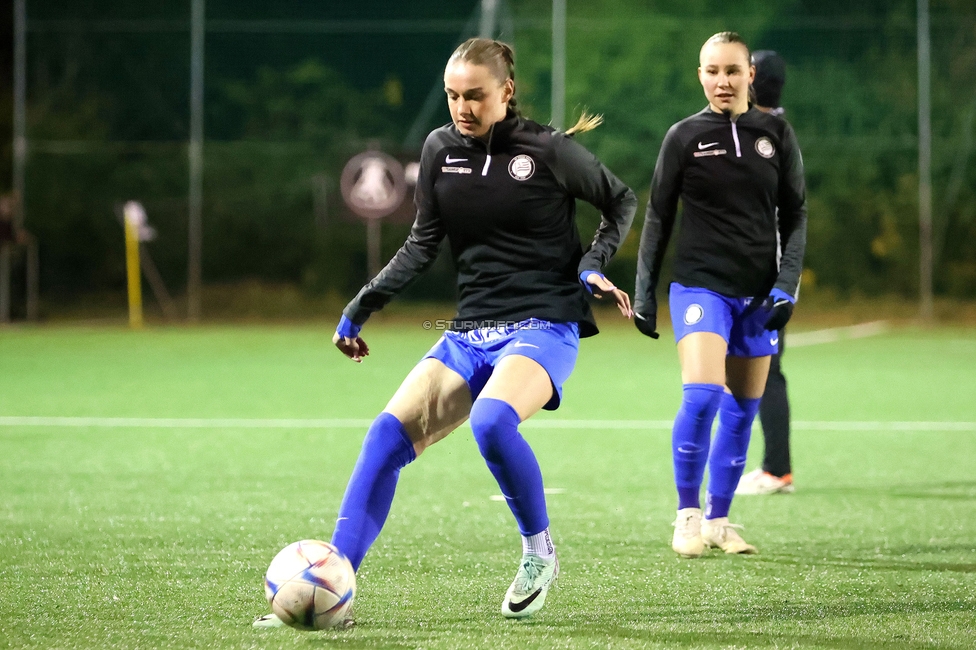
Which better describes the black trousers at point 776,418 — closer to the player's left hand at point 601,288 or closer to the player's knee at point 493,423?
the player's left hand at point 601,288

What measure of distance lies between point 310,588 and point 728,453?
2096mm

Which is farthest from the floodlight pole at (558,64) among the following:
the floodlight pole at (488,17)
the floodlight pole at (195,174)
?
the floodlight pole at (195,174)

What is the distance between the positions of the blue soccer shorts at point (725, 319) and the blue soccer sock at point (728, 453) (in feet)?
0.74

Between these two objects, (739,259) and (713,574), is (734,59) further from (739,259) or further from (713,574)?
(713,574)

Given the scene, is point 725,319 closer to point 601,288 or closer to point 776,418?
point 601,288

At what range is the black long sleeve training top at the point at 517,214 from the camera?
4191 millimetres

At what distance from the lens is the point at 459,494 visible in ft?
21.6

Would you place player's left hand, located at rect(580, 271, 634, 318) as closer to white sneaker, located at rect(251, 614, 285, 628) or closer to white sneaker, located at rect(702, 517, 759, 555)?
white sneaker, located at rect(251, 614, 285, 628)

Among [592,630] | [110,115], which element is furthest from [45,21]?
[592,630]

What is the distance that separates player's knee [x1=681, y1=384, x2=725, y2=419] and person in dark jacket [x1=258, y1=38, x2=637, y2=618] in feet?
2.90

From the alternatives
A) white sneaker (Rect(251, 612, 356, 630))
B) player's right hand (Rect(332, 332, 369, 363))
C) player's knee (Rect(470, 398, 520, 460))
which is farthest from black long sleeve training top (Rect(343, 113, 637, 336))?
white sneaker (Rect(251, 612, 356, 630))

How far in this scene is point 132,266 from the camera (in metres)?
19.5

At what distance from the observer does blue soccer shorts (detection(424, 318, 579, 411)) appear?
13.5 ft

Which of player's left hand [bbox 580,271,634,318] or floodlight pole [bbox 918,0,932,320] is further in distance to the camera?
floodlight pole [bbox 918,0,932,320]
